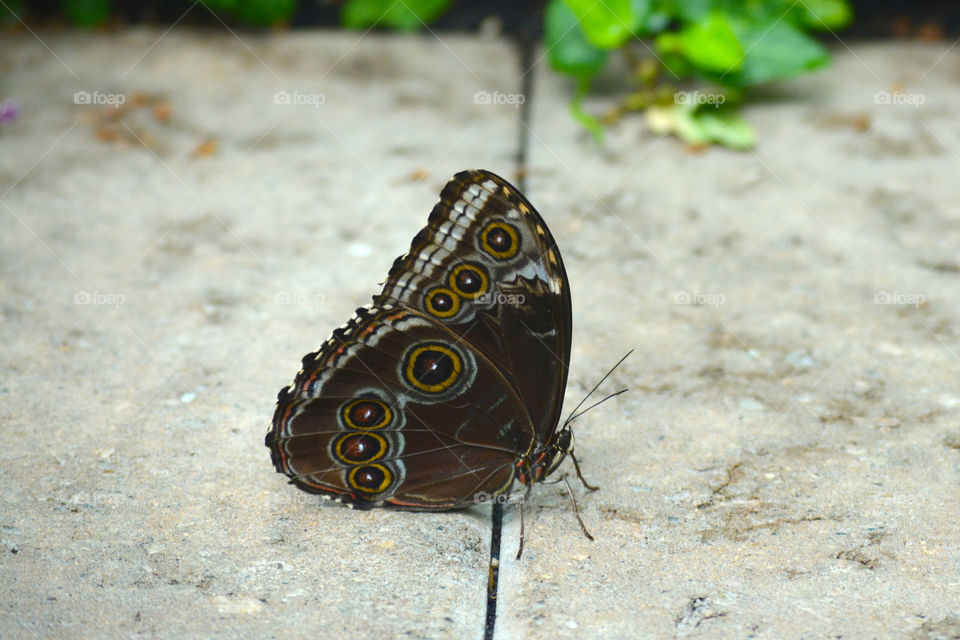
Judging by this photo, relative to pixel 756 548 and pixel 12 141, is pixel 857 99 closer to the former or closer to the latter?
pixel 756 548
